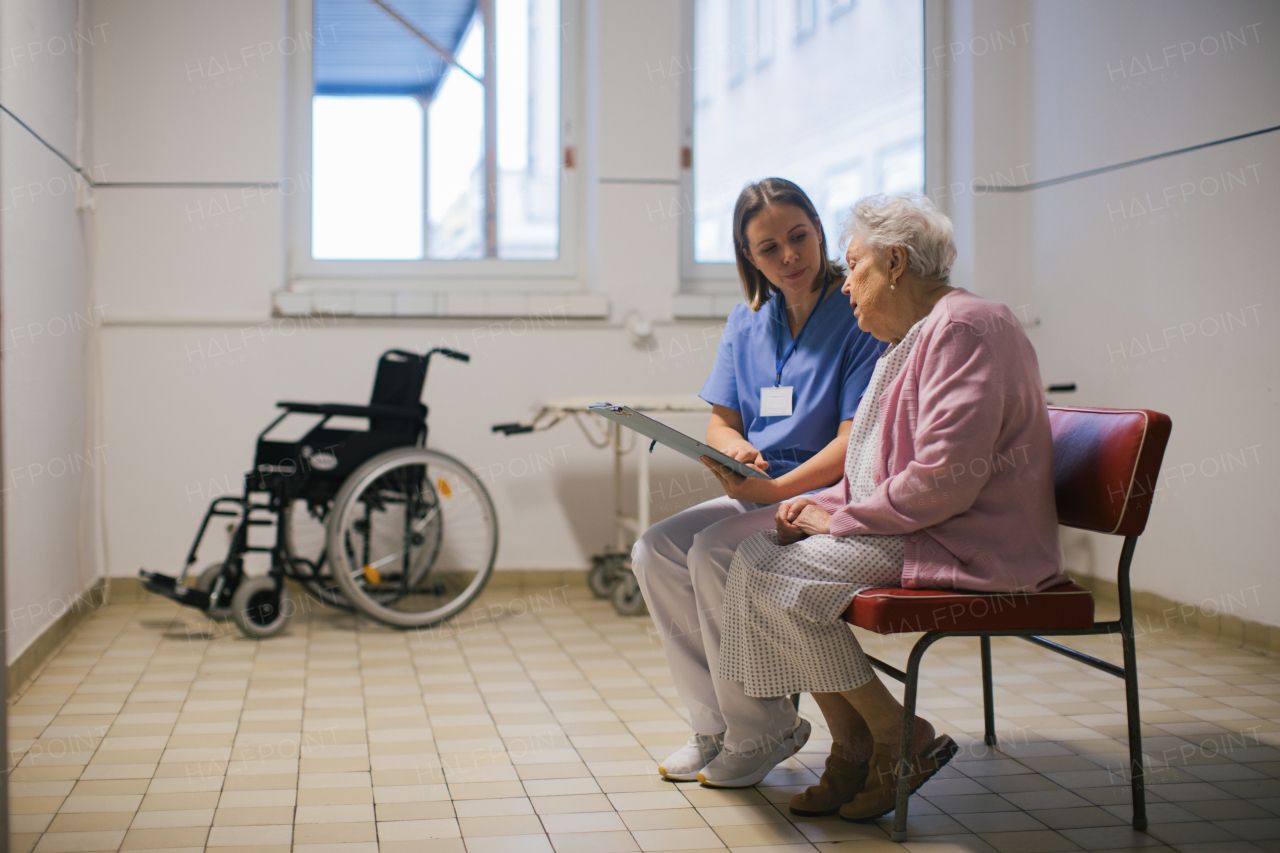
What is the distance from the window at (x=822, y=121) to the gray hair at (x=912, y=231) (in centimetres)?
243

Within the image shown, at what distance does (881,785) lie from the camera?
1.71 m

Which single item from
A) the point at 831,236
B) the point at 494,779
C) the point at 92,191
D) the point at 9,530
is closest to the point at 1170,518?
the point at 831,236

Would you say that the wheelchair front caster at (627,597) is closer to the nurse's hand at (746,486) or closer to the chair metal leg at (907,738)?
the nurse's hand at (746,486)

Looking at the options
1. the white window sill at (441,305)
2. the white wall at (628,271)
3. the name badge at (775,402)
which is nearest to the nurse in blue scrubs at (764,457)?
the name badge at (775,402)

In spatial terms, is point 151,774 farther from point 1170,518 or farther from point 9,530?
point 1170,518

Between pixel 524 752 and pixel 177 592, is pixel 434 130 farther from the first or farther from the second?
pixel 524 752

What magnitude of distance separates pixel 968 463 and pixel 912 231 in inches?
15.7

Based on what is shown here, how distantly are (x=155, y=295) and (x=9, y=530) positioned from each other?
4.12 feet

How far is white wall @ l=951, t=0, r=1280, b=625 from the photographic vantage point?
9.47 ft

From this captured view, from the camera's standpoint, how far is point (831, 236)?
4.46m

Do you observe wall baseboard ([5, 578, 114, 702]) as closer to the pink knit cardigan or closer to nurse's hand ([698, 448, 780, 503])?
nurse's hand ([698, 448, 780, 503])

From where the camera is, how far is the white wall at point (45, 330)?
2.65 metres

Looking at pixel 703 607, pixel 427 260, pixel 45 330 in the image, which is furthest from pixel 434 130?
pixel 703 607

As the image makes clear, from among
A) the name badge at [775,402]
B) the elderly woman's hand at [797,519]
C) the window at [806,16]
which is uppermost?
the window at [806,16]
